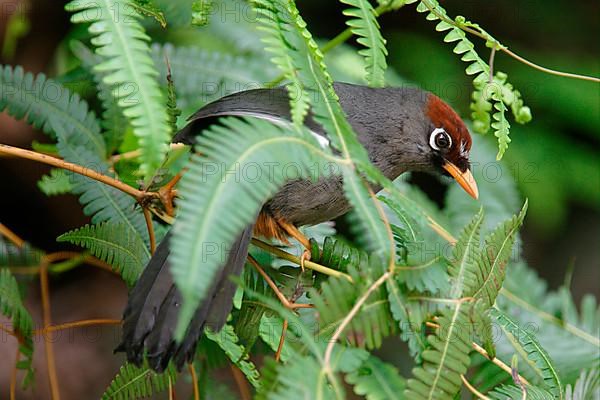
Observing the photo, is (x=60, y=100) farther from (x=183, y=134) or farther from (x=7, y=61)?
(x=7, y=61)

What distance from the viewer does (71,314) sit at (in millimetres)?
5160

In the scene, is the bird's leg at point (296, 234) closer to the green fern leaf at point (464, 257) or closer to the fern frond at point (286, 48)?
the green fern leaf at point (464, 257)

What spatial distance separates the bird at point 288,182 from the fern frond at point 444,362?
1.68 feet

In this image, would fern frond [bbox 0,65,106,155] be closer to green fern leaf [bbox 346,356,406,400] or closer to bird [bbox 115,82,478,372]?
bird [bbox 115,82,478,372]

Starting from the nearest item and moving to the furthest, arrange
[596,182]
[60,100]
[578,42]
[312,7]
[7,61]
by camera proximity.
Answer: [60,100]
[7,61]
[596,182]
[312,7]
[578,42]

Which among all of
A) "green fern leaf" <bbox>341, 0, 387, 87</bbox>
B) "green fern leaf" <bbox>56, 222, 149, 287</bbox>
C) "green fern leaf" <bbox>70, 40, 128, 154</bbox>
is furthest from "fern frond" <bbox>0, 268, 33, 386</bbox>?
"green fern leaf" <bbox>341, 0, 387, 87</bbox>

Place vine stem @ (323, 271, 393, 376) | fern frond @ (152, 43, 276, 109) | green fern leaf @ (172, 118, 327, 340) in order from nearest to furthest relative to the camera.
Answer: green fern leaf @ (172, 118, 327, 340), vine stem @ (323, 271, 393, 376), fern frond @ (152, 43, 276, 109)

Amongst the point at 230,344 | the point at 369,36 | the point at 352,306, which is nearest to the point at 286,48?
the point at 369,36

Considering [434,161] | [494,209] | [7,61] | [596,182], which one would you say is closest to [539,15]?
[596,182]

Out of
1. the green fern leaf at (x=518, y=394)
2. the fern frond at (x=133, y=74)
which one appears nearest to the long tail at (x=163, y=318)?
the fern frond at (x=133, y=74)

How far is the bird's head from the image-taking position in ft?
10.3

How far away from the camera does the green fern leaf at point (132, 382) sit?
2.28 metres

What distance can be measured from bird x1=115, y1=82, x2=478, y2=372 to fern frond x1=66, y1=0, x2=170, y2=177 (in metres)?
0.11

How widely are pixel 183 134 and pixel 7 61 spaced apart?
9.35 feet
